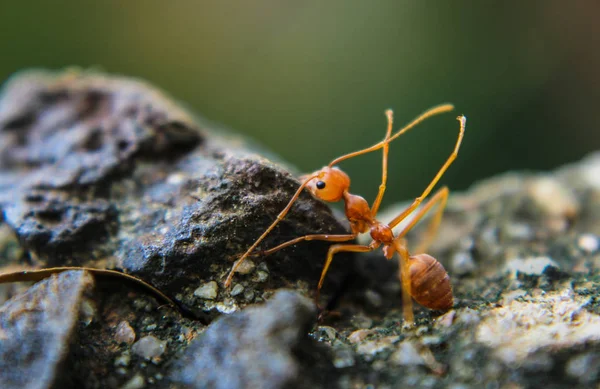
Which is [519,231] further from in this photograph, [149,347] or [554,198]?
[149,347]

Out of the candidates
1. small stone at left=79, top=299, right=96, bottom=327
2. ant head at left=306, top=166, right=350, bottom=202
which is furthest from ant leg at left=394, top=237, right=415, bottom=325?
small stone at left=79, top=299, right=96, bottom=327

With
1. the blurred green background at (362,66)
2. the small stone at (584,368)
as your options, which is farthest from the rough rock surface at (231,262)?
the blurred green background at (362,66)

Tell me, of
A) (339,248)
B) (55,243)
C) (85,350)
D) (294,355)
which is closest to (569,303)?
(339,248)

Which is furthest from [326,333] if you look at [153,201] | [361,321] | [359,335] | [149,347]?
[153,201]

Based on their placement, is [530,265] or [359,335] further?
[530,265]

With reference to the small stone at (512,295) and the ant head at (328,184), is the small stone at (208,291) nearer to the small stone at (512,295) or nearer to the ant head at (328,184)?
the ant head at (328,184)

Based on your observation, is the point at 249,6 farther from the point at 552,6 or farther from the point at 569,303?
the point at 569,303
